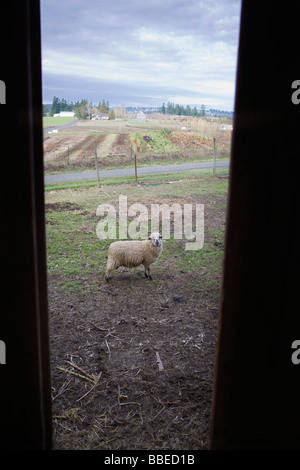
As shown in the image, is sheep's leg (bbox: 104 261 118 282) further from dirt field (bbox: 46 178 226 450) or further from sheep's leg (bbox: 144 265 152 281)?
sheep's leg (bbox: 144 265 152 281)

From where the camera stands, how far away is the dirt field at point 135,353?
2.96 m

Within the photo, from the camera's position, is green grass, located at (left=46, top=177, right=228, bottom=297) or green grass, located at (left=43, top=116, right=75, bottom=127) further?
green grass, located at (left=43, top=116, right=75, bottom=127)

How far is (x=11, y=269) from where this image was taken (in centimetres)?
187

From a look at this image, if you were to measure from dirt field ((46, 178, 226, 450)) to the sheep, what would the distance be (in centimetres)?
38

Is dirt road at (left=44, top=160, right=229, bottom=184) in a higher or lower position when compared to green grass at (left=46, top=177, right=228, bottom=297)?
higher

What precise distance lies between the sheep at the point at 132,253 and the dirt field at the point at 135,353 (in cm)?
38

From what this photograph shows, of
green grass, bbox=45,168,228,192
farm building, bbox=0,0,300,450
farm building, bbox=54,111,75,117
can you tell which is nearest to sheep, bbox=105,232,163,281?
farm building, bbox=0,0,300,450

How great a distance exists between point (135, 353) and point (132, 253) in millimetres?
2408

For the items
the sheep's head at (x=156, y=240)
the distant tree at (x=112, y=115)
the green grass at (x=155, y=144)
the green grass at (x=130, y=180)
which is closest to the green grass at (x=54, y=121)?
the distant tree at (x=112, y=115)

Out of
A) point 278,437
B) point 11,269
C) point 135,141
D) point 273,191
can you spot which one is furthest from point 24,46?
point 135,141

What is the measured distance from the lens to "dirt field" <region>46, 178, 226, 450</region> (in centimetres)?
296

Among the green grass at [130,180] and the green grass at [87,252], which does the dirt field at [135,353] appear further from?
the green grass at [130,180]

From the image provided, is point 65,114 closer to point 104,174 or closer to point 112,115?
point 112,115

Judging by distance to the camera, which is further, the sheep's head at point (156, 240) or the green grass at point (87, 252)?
the green grass at point (87, 252)
